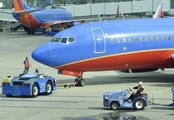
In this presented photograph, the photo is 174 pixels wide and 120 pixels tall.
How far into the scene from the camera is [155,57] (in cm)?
3453

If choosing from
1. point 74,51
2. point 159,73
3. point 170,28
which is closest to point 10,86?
point 74,51

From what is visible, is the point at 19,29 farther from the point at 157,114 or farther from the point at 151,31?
the point at 157,114

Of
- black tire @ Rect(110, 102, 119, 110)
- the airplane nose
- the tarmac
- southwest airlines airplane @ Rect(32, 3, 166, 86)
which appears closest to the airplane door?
southwest airlines airplane @ Rect(32, 3, 166, 86)

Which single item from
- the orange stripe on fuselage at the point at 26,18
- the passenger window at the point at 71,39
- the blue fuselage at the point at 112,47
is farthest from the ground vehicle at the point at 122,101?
the orange stripe on fuselage at the point at 26,18

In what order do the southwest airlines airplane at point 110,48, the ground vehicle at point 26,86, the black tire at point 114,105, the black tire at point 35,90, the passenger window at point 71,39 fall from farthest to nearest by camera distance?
the passenger window at point 71,39 < the southwest airlines airplane at point 110,48 < the black tire at point 35,90 < the ground vehicle at point 26,86 < the black tire at point 114,105

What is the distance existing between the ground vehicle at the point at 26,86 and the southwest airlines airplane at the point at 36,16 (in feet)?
191

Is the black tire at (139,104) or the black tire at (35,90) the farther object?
the black tire at (35,90)

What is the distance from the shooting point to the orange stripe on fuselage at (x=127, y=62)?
1326 inches

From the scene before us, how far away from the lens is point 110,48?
111ft

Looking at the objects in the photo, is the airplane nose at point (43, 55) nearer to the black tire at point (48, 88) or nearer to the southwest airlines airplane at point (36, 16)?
the black tire at point (48, 88)

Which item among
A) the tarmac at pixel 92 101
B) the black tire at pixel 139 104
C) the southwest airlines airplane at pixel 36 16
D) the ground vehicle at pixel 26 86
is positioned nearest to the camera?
the tarmac at pixel 92 101

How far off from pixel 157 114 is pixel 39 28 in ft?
230

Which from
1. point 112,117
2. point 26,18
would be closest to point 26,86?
point 112,117

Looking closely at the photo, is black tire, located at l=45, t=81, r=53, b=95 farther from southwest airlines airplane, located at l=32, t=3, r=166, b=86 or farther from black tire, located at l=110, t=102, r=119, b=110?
black tire, located at l=110, t=102, r=119, b=110
